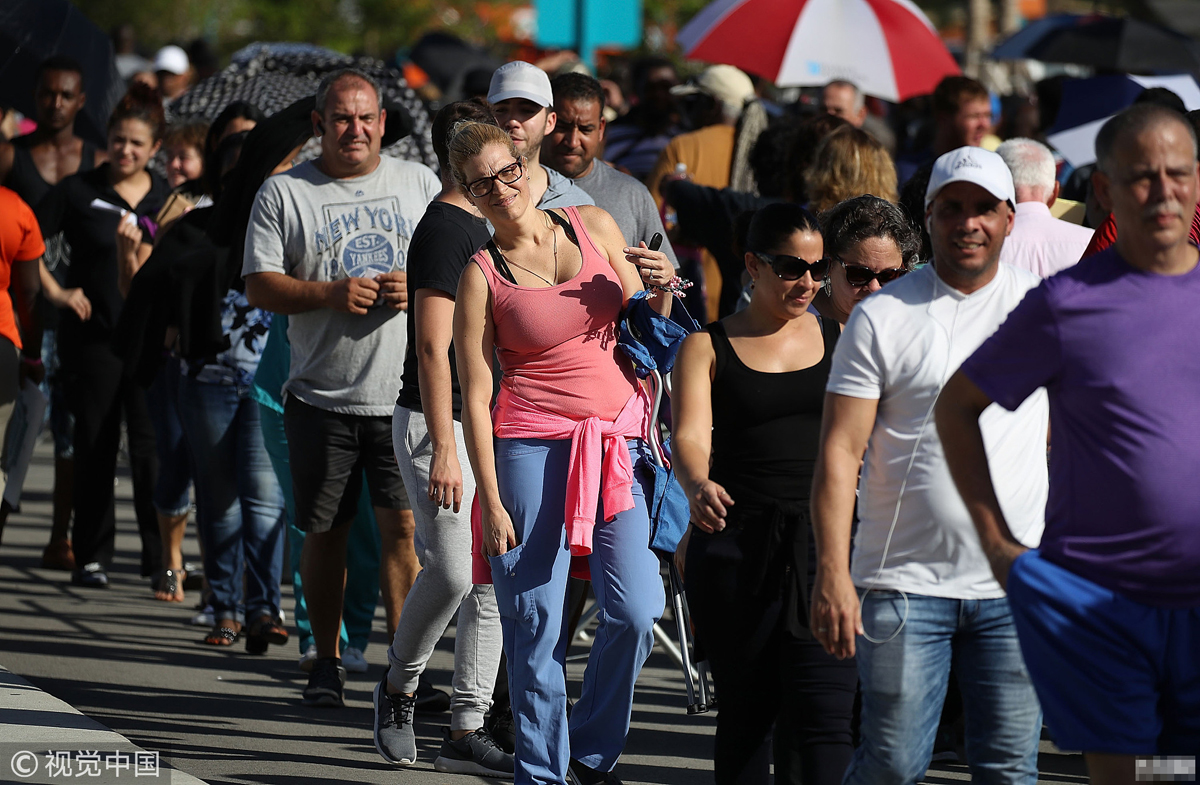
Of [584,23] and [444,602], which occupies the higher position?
[584,23]

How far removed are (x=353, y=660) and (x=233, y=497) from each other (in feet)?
3.92

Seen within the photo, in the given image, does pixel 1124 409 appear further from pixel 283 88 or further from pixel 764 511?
pixel 283 88

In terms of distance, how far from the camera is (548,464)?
4879 mm

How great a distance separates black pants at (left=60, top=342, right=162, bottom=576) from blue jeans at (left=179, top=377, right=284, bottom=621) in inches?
44.5

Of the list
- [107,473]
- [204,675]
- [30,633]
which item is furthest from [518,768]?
[107,473]

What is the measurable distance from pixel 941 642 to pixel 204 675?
399cm

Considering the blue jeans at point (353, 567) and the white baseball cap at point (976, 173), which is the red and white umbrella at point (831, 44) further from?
the white baseball cap at point (976, 173)

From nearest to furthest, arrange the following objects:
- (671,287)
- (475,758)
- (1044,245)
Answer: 1. (671,287)
2. (475,758)
3. (1044,245)

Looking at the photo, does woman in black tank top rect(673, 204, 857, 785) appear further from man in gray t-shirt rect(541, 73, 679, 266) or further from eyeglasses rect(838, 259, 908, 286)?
man in gray t-shirt rect(541, 73, 679, 266)

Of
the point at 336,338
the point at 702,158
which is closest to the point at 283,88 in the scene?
the point at 702,158

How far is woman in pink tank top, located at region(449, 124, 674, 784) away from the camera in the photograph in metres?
4.79

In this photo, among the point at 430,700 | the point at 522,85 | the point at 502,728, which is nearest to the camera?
the point at 502,728

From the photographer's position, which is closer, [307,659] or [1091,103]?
[307,659]

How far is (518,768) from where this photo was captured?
15.7 feet
